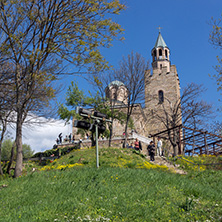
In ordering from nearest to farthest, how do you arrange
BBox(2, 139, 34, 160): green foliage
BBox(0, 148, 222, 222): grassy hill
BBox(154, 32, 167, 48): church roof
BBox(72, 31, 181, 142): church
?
1. BBox(0, 148, 222, 222): grassy hill
2. BBox(72, 31, 181, 142): church
3. BBox(2, 139, 34, 160): green foliage
4. BBox(154, 32, 167, 48): church roof

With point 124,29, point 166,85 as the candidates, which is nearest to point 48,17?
point 124,29

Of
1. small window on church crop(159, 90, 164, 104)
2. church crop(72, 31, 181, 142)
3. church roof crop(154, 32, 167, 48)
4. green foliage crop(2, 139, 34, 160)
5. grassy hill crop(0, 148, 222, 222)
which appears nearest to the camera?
grassy hill crop(0, 148, 222, 222)

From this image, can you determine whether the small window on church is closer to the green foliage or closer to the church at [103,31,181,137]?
the church at [103,31,181,137]

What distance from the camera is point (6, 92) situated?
10.7 meters

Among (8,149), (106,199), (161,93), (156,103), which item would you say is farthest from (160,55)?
(106,199)

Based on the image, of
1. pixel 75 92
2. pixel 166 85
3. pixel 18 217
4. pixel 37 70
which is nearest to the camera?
pixel 18 217

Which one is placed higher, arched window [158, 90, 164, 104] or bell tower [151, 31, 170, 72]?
bell tower [151, 31, 170, 72]

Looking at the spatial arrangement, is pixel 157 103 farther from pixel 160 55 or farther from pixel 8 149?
pixel 8 149

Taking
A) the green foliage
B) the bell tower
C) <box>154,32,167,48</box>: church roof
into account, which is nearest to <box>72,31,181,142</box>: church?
the bell tower

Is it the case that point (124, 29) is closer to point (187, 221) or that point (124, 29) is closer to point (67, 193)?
point (67, 193)

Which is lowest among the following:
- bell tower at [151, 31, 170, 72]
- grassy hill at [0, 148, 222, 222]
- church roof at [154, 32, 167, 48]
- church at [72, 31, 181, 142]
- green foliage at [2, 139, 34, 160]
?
grassy hill at [0, 148, 222, 222]

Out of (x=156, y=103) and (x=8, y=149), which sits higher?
(x=156, y=103)

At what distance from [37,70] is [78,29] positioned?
232 cm

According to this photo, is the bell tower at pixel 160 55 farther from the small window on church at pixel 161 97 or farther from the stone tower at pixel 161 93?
the small window on church at pixel 161 97
